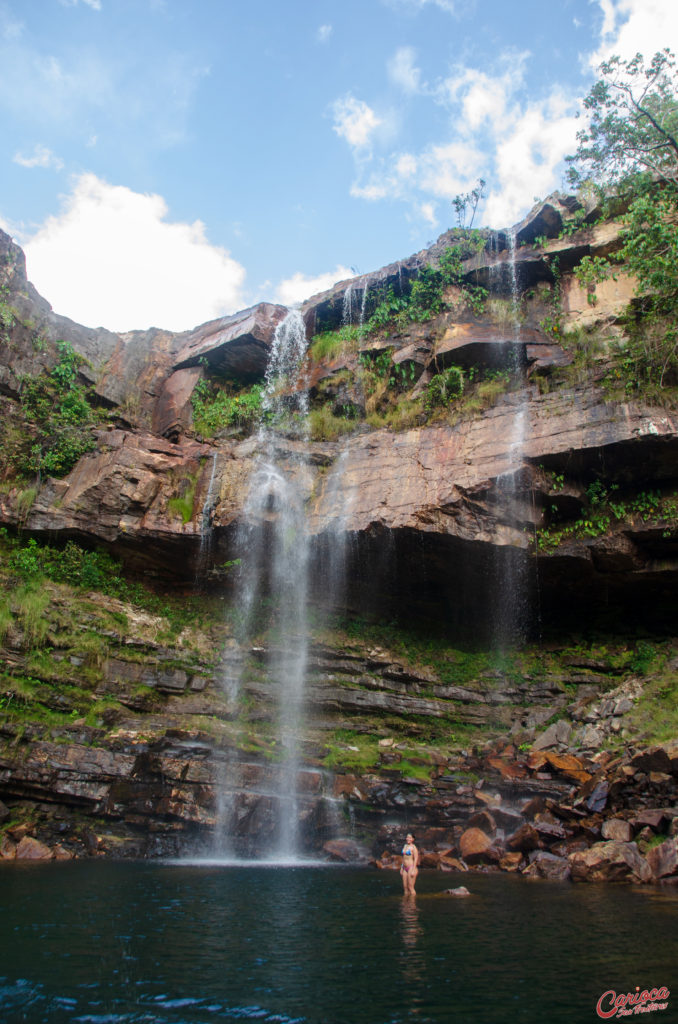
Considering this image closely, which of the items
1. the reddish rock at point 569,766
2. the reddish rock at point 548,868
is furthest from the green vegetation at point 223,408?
the reddish rock at point 548,868

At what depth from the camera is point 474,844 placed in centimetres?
1034

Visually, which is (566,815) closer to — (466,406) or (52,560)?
(466,406)

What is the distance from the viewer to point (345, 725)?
48.2 ft

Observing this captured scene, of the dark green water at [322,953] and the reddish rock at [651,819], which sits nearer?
the dark green water at [322,953]

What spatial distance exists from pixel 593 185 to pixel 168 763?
19.3 metres

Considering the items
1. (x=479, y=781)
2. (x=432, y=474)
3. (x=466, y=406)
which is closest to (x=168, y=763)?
(x=479, y=781)

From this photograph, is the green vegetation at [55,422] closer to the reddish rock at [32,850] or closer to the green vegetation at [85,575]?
the green vegetation at [85,575]

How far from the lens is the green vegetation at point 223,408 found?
738 inches

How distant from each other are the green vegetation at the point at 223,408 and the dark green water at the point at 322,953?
13.2 metres

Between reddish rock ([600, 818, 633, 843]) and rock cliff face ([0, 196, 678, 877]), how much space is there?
1.07 m
